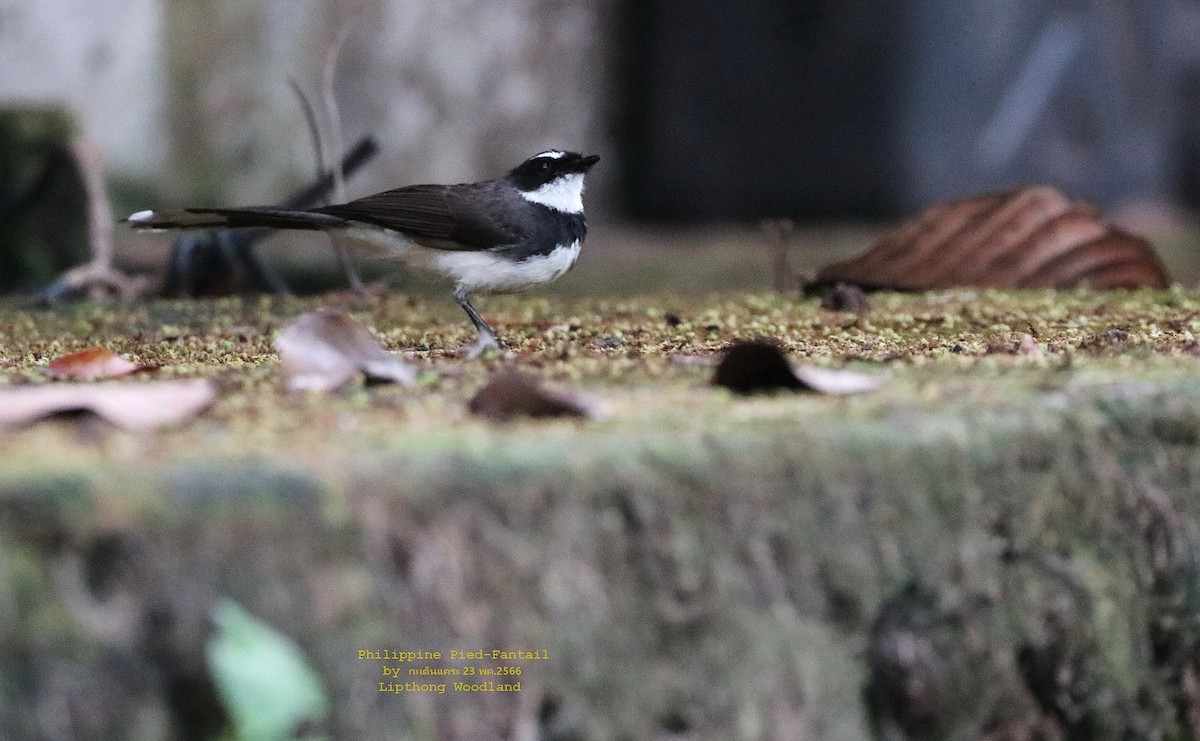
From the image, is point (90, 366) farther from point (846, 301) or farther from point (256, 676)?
point (846, 301)

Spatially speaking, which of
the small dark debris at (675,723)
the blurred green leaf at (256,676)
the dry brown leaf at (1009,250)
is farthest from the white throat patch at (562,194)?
the blurred green leaf at (256,676)

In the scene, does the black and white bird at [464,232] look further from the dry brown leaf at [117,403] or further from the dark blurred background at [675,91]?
the dark blurred background at [675,91]

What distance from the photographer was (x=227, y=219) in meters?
3.21

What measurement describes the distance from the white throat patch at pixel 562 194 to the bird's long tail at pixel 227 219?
486 millimetres

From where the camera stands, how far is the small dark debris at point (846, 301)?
3.49 metres

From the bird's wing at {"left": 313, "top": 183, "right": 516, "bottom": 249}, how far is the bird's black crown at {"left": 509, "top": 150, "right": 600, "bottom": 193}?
0.20 meters

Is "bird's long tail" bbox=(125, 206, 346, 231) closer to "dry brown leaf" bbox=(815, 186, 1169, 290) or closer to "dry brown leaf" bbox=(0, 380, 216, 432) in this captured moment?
"dry brown leaf" bbox=(0, 380, 216, 432)

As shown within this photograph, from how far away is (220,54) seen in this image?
7.04 metres

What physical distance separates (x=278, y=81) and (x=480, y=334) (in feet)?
14.2

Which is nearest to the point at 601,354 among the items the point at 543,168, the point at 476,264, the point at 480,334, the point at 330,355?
the point at 480,334

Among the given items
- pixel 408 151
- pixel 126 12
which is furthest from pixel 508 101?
pixel 126 12

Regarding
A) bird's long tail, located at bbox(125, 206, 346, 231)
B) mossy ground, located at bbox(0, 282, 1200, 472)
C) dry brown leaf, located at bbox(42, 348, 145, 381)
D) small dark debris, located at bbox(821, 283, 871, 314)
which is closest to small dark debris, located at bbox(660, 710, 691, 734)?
mossy ground, located at bbox(0, 282, 1200, 472)

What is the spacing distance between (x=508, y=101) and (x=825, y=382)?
565 cm

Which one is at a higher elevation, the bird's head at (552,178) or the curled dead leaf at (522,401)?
the bird's head at (552,178)
